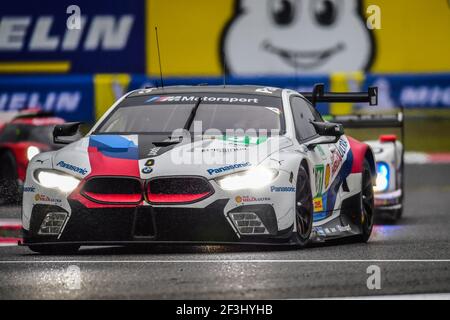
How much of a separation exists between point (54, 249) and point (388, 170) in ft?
17.1

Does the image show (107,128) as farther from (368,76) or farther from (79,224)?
(368,76)

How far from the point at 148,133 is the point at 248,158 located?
3.38 feet

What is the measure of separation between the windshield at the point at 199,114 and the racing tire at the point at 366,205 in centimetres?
132

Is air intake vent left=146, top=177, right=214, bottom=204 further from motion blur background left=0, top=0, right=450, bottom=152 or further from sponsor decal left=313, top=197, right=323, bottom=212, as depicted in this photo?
motion blur background left=0, top=0, right=450, bottom=152

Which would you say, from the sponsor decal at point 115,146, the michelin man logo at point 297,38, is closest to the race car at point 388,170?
the sponsor decal at point 115,146

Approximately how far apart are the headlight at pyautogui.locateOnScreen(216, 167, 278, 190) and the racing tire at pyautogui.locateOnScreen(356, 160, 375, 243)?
2163 mm

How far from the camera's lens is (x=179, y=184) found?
9.81 m

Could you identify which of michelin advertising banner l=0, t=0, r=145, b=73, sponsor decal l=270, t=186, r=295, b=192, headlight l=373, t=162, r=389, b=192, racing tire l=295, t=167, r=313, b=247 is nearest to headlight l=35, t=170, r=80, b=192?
sponsor decal l=270, t=186, r=295, b=192

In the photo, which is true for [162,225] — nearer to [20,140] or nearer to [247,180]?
[247,180]

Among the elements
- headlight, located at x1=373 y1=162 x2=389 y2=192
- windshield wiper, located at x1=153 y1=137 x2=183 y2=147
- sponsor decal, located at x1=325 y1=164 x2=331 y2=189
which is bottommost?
headlight, located at x1=373 y1=162 x2=389 y2=192

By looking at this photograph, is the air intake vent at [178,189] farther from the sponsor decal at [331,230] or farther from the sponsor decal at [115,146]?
the sponsor decal at [331,230]

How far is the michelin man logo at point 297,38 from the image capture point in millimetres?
27703

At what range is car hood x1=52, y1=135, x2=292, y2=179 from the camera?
9.84m
